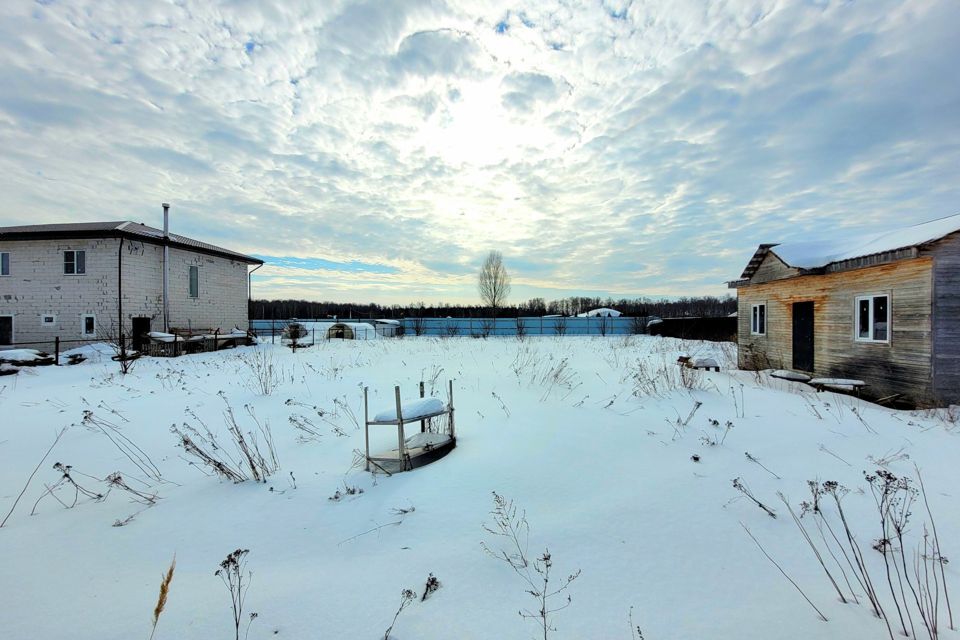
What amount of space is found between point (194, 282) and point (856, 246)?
2415 centimetres

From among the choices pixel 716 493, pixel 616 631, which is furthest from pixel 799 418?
pixel 616 631

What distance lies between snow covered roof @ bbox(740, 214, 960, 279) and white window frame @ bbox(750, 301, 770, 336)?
134cm

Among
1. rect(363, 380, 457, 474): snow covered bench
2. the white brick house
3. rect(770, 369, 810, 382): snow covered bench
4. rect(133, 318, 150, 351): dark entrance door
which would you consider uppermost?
the white brick house

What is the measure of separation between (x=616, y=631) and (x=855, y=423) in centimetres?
542

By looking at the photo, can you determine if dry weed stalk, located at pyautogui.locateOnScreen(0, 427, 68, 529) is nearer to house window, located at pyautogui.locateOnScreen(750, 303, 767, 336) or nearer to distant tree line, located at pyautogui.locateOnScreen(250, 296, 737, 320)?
house window, located at pyautogui.locateOnScreen(750, 303, 767, 336)

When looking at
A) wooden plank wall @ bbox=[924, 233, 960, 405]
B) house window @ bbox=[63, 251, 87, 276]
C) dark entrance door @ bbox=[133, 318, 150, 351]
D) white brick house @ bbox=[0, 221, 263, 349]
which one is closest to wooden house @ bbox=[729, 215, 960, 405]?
wooden plank wall @ bbox=[924, 233, 960, 405]

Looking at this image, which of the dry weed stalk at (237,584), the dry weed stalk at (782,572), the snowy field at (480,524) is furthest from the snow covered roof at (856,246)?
the dry weed stalk at (237,584)

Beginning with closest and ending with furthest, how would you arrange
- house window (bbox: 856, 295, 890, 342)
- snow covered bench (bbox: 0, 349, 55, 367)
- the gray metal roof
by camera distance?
house window (bbox: 856, 295, 890, 342)
snow covered bench (bbox: 0, 349, 55, 367)
the gray metal roof

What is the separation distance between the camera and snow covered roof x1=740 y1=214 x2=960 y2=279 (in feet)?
26.2

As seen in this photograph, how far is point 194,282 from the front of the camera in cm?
1902

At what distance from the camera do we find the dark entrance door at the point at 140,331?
52.0 ft

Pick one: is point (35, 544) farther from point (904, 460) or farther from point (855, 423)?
point (855, 423)

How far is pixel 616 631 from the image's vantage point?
1988 mm

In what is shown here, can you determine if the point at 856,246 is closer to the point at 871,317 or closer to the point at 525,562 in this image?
the point at 871,317
